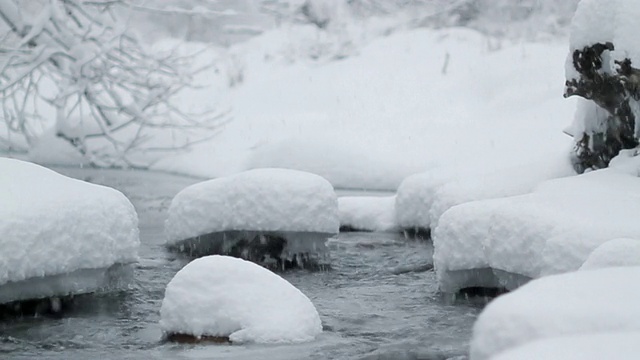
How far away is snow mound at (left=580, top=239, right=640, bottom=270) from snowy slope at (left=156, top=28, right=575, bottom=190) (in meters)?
10.8

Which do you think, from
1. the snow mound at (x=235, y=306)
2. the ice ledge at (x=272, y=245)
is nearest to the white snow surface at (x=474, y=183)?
the ice ledge at (x=272, y=245)

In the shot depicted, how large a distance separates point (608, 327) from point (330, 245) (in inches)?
305

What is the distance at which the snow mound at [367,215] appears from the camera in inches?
482

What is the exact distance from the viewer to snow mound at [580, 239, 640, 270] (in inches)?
203

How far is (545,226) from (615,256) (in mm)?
1639

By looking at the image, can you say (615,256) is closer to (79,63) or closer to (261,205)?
(261,205)

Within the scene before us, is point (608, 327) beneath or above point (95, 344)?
above

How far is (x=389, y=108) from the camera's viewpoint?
902 inches

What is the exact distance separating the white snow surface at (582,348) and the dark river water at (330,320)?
3.14 meters

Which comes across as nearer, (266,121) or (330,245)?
(330,245)

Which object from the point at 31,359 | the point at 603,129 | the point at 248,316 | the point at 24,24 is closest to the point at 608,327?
the point at 248,316

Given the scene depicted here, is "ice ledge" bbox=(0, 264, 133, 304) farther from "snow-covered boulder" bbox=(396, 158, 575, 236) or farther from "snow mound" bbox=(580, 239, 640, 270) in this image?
"snow mound" bbox=(580, 239, 640, 270)

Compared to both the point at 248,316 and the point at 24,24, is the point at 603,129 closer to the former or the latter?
the point at 248,316

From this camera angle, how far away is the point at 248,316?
20.9ft
